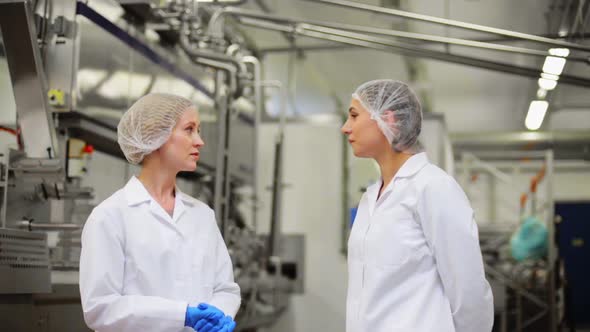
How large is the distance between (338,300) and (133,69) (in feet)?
8.24

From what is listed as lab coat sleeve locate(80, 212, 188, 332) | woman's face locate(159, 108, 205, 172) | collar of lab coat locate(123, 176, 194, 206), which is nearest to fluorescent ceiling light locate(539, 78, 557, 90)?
woman's face locate(159, 108, 205, 172)

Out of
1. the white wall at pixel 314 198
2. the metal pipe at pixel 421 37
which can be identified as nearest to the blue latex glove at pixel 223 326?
the metal pipe at pixel 421 37

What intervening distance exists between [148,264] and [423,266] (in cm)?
58

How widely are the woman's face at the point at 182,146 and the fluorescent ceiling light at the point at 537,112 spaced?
2637 mm

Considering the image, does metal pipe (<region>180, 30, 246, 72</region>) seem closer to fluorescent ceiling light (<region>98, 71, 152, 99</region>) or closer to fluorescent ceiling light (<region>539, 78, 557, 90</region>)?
fluorescent ceiling light (<region>98, 71, 152, 99</region>)

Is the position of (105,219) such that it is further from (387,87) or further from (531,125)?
(531,125)

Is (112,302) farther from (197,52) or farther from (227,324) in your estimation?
(197,52)

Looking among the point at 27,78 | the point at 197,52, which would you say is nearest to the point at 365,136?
the point at 27,78

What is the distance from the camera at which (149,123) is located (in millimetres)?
1605

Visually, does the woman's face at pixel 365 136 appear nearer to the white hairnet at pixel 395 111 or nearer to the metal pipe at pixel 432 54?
the white hairnet at pixel 395 111

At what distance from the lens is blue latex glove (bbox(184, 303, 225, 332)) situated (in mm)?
1433

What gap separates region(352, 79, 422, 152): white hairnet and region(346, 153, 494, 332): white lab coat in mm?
92

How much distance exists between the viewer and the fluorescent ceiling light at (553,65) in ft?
9.61

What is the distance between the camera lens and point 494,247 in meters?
6.41
